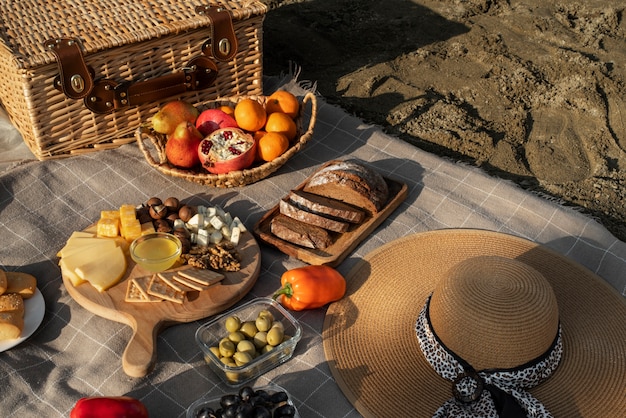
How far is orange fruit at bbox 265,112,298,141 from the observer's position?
12.0ft

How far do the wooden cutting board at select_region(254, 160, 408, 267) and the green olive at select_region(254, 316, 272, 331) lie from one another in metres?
0.53

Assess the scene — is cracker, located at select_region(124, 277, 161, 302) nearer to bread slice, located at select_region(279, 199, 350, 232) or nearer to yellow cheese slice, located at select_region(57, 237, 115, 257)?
yellow cheese slice, located at select_region(57, 237, 115, 257)

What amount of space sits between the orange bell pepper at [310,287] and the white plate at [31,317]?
103 centimetres

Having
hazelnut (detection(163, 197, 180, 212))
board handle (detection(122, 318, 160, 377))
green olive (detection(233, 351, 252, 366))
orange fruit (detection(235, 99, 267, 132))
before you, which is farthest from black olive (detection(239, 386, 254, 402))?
orange fruit (detection(235, 99, 267, 132))

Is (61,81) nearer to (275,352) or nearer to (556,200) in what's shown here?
(275,352)

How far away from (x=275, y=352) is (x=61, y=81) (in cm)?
183

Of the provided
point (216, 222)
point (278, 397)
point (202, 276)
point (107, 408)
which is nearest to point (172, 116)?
point (216, 222)

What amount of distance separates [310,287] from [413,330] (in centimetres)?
48

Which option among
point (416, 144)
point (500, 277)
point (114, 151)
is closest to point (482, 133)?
point (416, 144)

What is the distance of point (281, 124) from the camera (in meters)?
3.66

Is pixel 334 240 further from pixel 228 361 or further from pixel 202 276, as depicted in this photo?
pixel 228 361

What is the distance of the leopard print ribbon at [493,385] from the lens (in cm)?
235

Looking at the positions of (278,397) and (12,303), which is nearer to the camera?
(278,397)

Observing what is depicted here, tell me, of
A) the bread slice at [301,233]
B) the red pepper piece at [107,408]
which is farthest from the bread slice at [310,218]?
the red pepper piece at [107,408]
